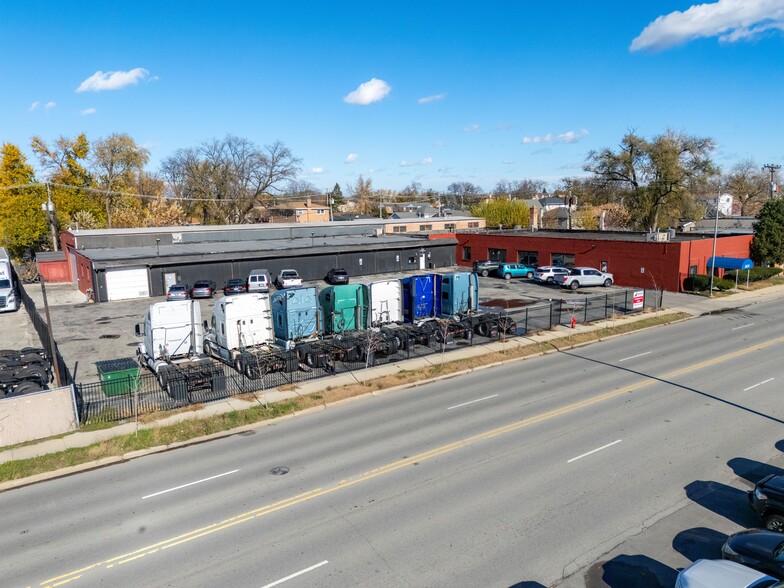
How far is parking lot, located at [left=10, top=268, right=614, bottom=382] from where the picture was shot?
2761 centimetres

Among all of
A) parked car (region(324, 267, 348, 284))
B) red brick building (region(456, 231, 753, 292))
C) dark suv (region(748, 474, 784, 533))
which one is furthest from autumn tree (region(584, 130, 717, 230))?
dark suv (region(748, 474, 784, 533))

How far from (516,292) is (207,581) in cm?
3734

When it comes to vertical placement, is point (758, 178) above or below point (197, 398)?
above

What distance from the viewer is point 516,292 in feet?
146

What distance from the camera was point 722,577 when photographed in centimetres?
842

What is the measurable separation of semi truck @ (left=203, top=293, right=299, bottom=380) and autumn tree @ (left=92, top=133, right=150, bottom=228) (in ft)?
206

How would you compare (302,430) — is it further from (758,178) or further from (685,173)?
(758,178)

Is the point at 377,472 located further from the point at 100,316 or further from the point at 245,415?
the point at 100,316

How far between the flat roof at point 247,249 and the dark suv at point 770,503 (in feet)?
137

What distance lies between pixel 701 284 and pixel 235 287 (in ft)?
121

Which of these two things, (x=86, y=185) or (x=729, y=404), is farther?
(x=86, y=185)

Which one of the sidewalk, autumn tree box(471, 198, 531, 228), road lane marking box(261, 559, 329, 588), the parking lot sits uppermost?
autumn tree box(471, 198, 531, 228)

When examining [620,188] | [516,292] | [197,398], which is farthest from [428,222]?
[197,398]

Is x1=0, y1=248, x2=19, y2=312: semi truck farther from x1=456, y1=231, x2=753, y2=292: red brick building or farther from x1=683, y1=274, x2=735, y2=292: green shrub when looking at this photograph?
x1=683, y1=274, x2=735, y2=292: green shrub
